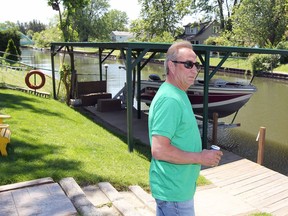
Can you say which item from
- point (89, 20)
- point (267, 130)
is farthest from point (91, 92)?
point (89, 20)

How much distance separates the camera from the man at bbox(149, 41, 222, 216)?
1.88 metres

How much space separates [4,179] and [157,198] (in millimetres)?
2598

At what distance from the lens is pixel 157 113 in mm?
1895

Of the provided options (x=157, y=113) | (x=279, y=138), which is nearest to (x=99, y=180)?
(x=157, y=113)

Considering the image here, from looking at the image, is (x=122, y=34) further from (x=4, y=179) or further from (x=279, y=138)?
(x=4, y=179)

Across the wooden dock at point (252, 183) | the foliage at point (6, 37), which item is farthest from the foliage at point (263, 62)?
the foliage at point (6, 37)

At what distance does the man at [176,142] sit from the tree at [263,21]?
3400cm

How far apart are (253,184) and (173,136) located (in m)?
4.38

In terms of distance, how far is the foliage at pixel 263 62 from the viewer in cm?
2787

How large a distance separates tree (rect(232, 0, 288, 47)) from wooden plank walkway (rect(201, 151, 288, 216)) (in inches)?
1164

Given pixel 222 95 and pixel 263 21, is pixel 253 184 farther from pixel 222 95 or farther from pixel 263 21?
pixel 263 21

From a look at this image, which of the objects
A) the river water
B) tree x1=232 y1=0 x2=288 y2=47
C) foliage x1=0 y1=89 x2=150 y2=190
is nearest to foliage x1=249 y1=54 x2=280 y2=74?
tree x1=232 y1=0 x2=288 y2=47

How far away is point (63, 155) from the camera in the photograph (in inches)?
203

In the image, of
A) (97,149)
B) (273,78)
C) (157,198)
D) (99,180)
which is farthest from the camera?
(273,78)
